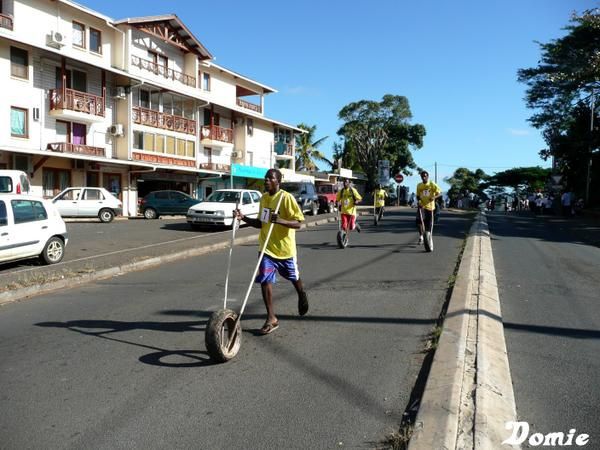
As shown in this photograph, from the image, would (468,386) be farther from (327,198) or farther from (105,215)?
(327,198)

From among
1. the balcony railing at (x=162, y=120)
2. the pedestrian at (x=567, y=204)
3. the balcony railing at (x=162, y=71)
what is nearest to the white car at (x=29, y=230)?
the balcony railing at (x=162, y=120)

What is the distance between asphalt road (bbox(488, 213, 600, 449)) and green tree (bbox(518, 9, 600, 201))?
15.9m

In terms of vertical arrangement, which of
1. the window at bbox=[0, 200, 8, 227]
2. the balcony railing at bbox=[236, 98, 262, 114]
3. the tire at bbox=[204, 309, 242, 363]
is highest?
the balcony railing at bbox=[236, 98, 262, 114]

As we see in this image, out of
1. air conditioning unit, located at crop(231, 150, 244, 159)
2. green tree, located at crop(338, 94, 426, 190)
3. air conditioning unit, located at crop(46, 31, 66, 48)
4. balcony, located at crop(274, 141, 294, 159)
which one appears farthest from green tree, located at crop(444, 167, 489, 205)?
air conditioning unit, located at crop(46, 31, 66, 48)

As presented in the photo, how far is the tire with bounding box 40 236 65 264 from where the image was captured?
1049 centimetres

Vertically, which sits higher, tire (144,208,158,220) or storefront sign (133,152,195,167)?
storefront sign (133,152,195,167)

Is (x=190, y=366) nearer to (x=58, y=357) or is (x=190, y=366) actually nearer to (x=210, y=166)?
(x=58, y=357)

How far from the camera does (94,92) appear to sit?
27891 mm

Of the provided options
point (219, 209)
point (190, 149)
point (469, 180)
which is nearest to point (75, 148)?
point (190, 149)

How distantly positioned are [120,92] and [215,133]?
28.9ft

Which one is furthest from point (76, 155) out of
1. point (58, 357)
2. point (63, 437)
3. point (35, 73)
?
point (63, 437)

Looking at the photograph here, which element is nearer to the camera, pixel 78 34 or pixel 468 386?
pixel 468 386

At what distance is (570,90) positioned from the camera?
29.9 meters

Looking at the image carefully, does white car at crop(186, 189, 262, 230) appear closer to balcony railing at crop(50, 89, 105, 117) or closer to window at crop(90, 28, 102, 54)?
balcony railing at crop(50, 89, 105, 117)
